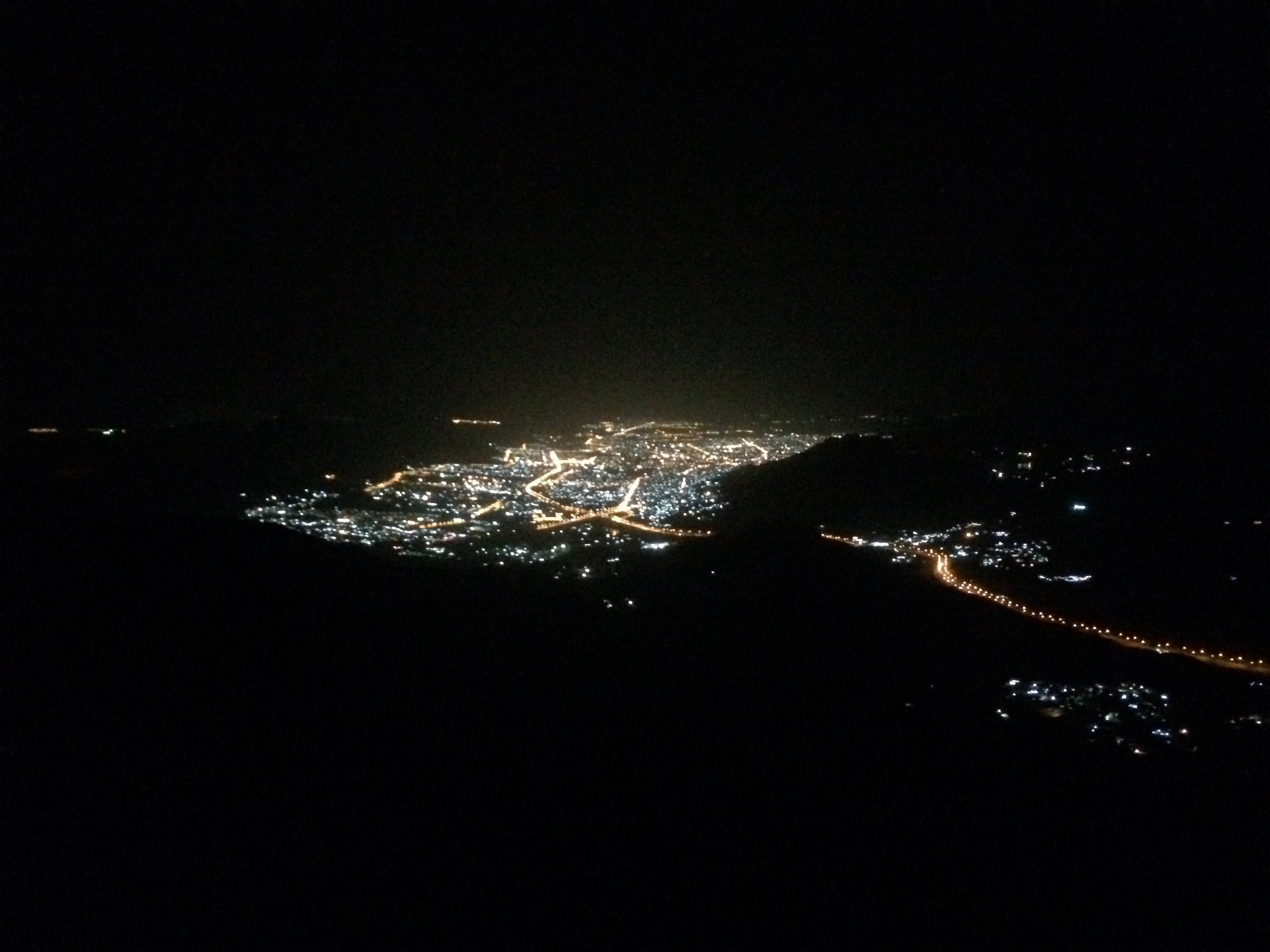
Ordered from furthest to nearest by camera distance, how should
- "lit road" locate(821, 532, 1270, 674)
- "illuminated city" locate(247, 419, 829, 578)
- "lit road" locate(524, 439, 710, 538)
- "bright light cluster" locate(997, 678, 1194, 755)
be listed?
"lit road" locate(524, 439, 710, 538) → "illuminated city" locate(247, 419, 829, 578) → "lit road" locate(821, 532, 1270, 674) → "bright light cluster" locate(997, 678, 1194, 755)

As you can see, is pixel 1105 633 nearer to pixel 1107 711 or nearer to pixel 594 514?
pixel 1107 711

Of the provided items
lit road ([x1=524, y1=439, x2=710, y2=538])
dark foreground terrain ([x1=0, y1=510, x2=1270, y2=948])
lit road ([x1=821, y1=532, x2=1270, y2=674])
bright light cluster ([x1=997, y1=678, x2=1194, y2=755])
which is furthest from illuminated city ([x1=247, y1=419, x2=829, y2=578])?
bright light cluster ([x1=997, y1=678, x2=1194, y2=755])

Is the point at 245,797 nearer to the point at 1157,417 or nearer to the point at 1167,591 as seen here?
the point at 1167,591

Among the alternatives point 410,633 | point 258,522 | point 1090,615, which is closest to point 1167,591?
point 1090,615

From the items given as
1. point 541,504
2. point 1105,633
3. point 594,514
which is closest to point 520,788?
point 1105,633

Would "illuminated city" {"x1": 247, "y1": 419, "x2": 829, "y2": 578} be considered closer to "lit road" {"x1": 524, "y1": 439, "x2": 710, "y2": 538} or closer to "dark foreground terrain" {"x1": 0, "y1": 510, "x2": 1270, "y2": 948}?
"lit road" {"x1": 524, "y1": 439, "x2": 710, "y2": 538}

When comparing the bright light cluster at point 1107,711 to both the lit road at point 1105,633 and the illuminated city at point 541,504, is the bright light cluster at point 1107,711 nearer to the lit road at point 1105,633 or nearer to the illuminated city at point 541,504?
the lit road at point 1105,633

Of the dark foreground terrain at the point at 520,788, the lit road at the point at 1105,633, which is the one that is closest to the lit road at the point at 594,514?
the lit road at the point at 1105,633
